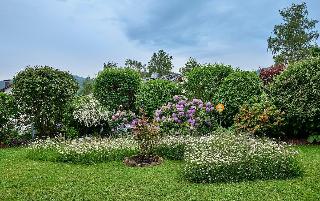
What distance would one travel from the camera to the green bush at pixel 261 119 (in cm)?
1409

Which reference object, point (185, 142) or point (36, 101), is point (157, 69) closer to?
point (36, 101)

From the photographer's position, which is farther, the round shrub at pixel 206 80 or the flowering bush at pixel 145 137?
the round shrub at pixel 206 80

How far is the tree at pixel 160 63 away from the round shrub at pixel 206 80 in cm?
2609

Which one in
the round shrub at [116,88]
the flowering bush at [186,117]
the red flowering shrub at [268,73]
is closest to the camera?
the flowering bush at [186,117]

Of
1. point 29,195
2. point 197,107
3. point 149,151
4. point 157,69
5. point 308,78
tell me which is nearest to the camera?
Result: point 29,195

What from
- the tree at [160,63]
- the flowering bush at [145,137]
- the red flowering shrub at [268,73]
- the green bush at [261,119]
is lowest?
the flowering bush at [145,137]

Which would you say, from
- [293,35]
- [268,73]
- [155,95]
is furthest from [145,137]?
[293,35]

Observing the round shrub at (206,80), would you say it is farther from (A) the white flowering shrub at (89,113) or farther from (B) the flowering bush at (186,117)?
(A) the white flowering shrub at (89,113)

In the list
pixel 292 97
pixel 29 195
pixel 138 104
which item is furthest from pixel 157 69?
pixel 29 195

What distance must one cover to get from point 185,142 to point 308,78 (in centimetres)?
505

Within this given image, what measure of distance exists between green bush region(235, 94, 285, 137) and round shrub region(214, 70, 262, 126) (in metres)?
1.15

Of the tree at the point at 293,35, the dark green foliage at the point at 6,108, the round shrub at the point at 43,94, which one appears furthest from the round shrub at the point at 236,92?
the tree at the point at 293,35

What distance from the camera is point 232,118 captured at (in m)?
16.2

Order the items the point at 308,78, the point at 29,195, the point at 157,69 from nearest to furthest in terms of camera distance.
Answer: the point at 29,195
the point at 308,78
the point at 157,69
